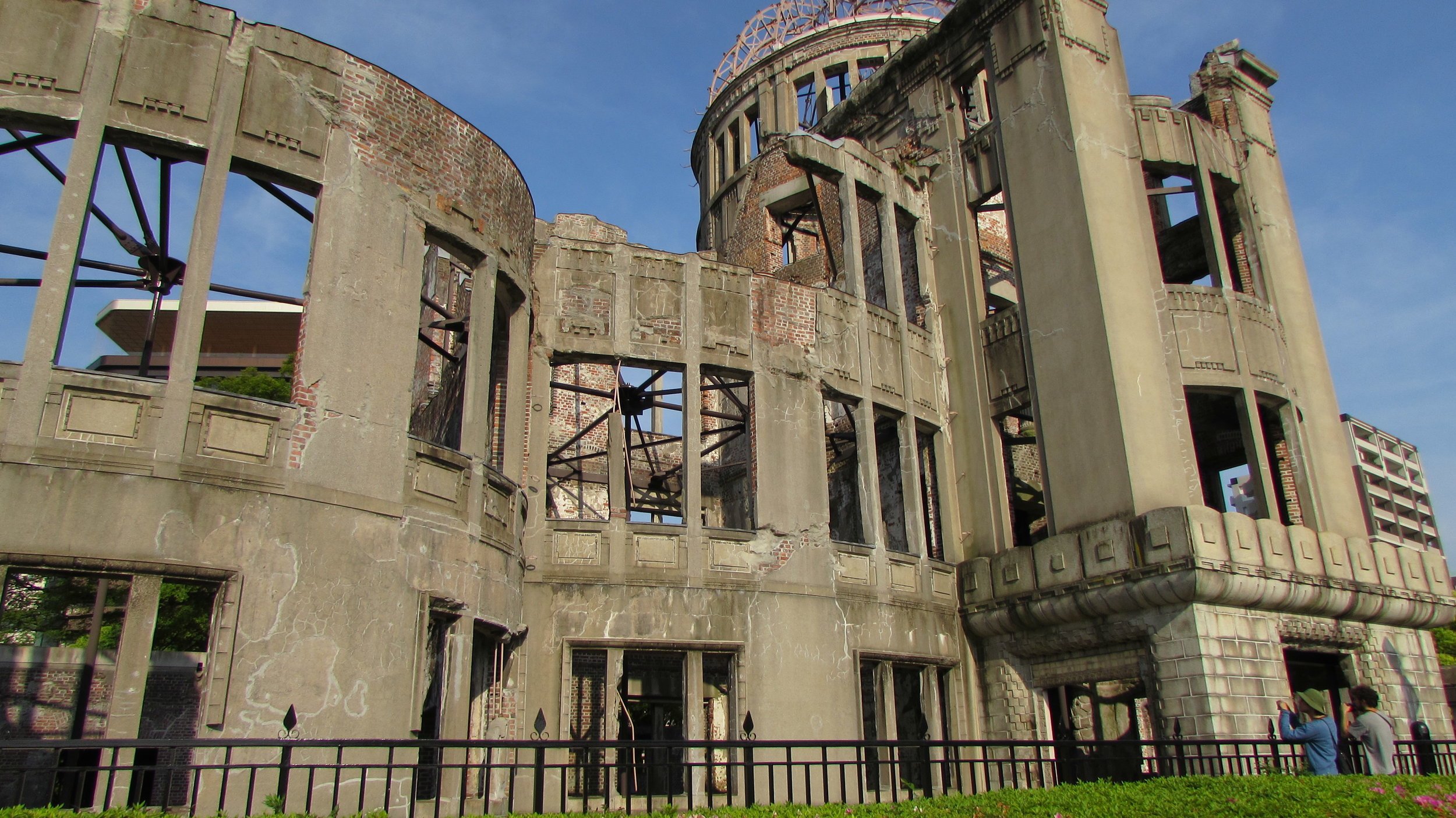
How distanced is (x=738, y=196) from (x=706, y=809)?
73.6 ft

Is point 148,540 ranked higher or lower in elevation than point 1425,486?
lower

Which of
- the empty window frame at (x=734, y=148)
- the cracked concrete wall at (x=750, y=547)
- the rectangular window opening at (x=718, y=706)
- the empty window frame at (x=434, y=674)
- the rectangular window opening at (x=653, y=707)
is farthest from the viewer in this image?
the empty window frame at (x=734, y=148)

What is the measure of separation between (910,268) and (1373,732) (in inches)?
488

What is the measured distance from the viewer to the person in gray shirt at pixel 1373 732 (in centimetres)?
1009

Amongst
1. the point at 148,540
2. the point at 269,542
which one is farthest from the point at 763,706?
the point at 148,540

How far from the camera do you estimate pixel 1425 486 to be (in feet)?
71.5

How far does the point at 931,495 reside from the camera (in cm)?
1927

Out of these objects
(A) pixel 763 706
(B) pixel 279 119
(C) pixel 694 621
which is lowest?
(A) pixel 763 706

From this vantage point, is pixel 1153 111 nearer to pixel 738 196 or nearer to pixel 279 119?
pixel 738 196

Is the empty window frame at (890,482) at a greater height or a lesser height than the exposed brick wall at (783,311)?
lesser

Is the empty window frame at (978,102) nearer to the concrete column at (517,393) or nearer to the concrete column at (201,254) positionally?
the concrete column at (517,393)

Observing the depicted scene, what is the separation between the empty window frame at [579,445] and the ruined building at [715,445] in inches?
15.0

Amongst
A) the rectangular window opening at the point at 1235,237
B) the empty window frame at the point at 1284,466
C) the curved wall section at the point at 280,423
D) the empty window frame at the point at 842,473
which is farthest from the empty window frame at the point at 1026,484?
the curved wall section at the point at 280,423

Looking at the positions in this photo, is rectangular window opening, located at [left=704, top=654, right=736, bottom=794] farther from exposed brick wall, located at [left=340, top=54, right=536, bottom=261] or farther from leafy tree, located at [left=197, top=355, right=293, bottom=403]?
leafy tree, located at [left=197, top=355, right=293, bottom=403]
